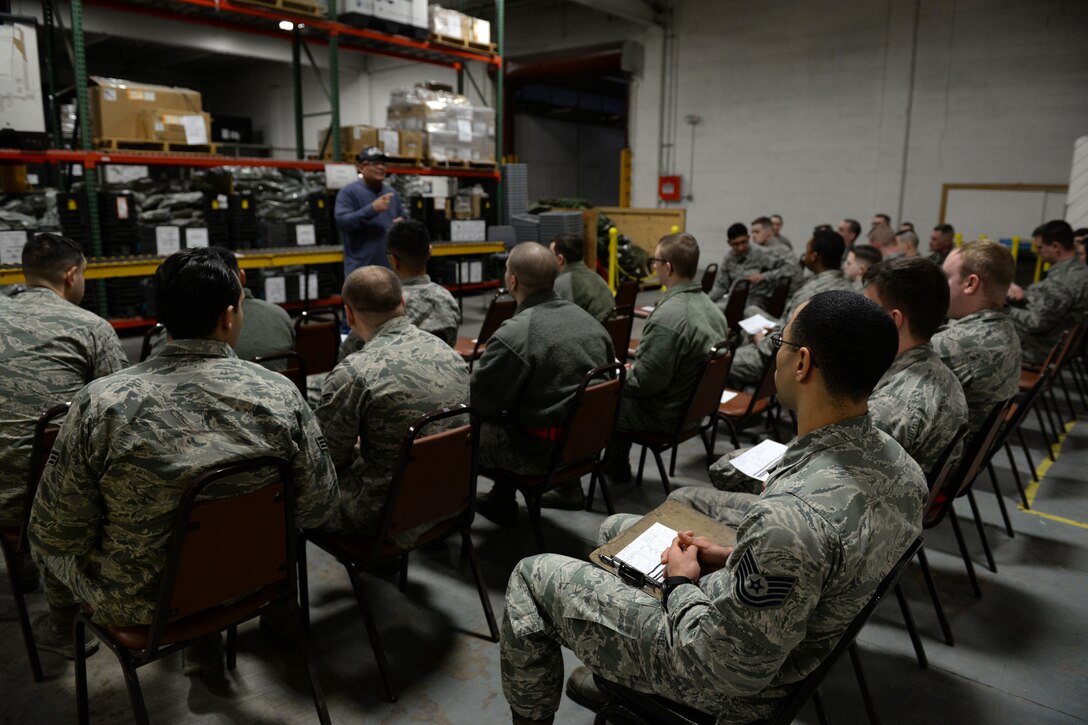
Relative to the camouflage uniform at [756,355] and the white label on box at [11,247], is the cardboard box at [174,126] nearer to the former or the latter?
the white label on box at [11,247]

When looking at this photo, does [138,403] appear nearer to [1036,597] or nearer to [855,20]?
[1036,597]

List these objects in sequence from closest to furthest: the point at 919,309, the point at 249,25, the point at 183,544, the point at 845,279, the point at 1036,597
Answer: the point at 183,544, the point at 919,309, the point at 1036,597, the point at 845,279, the point at 249,25

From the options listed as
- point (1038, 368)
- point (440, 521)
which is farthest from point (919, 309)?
point (1038, 368)

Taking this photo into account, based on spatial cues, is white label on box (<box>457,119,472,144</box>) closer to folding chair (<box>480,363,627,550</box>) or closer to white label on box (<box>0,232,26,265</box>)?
white label on box (<box>0,232,26,265</box>)

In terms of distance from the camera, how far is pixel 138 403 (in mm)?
1545

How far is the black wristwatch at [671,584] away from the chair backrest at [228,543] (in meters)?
0.92

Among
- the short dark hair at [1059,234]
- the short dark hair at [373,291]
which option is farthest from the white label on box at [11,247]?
the short dark hair at [1059,234]

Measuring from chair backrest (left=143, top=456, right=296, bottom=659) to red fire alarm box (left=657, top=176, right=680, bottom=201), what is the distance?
1104cm

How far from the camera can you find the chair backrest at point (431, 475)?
197 centimetres

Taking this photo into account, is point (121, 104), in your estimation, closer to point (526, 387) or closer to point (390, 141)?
point (390, 141)

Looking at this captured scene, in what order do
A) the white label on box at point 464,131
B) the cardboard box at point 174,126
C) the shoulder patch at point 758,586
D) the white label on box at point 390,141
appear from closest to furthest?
the shoulder patch at point 758,586 < the cardboard box at point 174,126 < the white label on box at point 390,141 < the white label on box at point 464,131

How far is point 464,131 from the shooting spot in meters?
8.48

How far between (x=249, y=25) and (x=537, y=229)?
404 centimetres

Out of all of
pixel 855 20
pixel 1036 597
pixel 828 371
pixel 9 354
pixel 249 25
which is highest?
pixel 855 20
